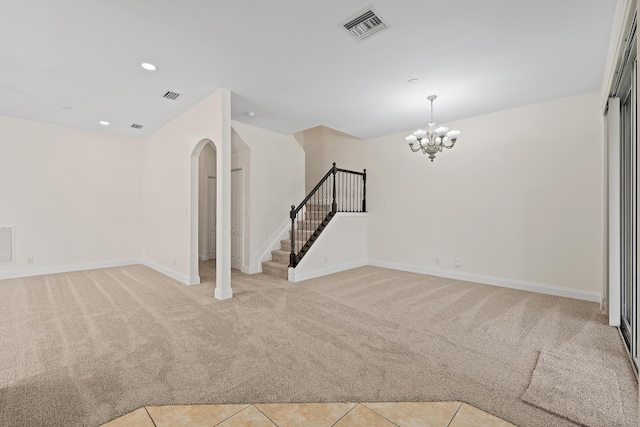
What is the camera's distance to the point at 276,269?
18.2ft

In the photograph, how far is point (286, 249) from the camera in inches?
242

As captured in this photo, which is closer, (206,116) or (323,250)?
(206,116)

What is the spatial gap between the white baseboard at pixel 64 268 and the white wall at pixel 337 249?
422 cm

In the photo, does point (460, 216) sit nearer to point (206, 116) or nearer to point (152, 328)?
point (206, 116)

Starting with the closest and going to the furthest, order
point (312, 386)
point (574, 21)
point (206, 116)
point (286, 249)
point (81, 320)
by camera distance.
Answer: point (312, 386)
point (574, 21)
point (81, 320)
point (206, 116)
point (286, 249)

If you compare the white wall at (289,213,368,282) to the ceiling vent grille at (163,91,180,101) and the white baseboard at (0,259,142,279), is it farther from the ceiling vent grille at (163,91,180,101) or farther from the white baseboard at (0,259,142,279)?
the white baseboard at (0,259,142,279)

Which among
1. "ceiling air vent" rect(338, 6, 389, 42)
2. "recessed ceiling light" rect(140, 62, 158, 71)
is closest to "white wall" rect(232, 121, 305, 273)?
"recessed ceiling light" rect(140, 62, 158, 71)

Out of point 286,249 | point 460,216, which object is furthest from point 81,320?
point 460,216

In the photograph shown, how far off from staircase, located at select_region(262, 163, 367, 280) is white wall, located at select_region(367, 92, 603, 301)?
93cm

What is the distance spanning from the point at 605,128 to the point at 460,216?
7.65ft

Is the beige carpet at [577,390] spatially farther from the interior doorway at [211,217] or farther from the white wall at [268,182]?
the interior doorway at [211,217]

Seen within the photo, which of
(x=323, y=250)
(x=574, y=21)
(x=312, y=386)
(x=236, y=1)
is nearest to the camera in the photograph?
(x=312, y=386)

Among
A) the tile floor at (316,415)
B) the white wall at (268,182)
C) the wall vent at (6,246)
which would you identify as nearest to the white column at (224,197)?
the white wall at (268,182)

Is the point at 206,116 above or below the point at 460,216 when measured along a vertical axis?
above
